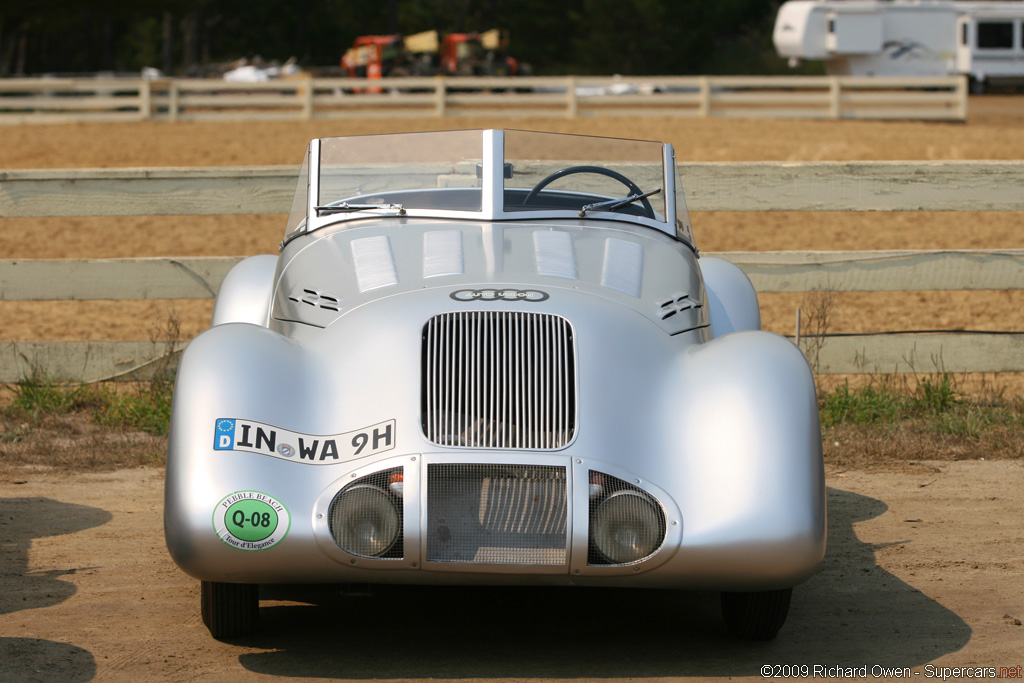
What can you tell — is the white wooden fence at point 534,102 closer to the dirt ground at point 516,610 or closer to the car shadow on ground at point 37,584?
the dirt ground at point 516,610

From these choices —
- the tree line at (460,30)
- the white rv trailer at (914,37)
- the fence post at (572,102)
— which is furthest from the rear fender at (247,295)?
the tree line at (460,30)

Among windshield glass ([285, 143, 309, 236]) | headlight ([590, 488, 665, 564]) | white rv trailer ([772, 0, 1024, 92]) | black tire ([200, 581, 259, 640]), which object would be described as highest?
white rv trailer ([772, 0, 1024, 92])

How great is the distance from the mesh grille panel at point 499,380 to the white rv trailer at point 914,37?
106 feet

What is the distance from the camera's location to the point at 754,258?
676 cm

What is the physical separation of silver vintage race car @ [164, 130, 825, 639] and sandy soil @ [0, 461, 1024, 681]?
21 cm

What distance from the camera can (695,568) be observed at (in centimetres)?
340

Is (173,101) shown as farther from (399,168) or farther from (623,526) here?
(623,526)

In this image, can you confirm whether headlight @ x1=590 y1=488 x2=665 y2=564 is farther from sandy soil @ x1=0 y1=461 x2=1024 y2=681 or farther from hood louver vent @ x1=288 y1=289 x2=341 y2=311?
hood louver vent @ x1=288 y1=289 x2=341 y2=311

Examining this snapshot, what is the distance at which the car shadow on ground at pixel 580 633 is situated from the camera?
3.57 metres

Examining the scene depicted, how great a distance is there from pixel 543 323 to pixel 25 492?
2786 mm

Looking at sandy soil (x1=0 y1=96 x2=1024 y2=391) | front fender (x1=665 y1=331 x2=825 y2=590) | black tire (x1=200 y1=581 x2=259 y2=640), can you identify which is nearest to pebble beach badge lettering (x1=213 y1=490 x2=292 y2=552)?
black tire (x1=200 y1=581 x2=259 y2=640)

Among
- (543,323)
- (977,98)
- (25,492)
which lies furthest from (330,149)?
(977,98)

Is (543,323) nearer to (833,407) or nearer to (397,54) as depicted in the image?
(833,407)

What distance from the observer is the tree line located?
182 feet
